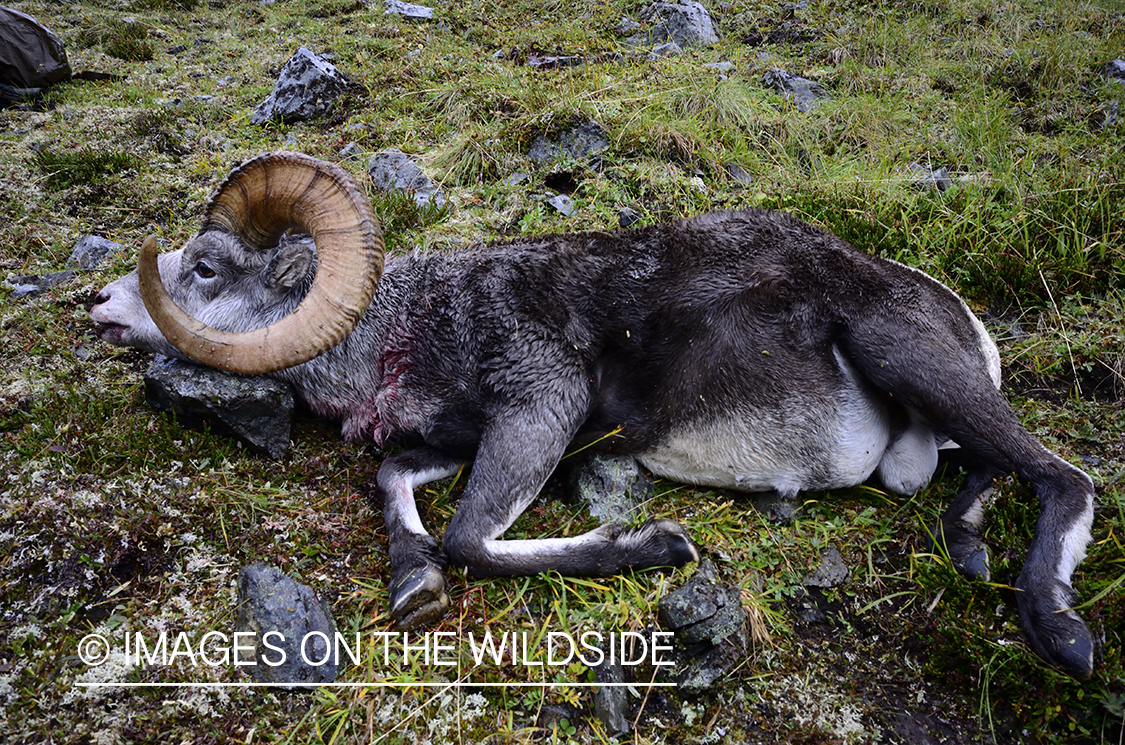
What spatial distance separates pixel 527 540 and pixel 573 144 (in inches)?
216

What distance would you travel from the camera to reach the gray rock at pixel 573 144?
8.06 metres

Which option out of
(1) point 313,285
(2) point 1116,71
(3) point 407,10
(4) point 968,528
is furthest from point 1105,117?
(3) point 407,10

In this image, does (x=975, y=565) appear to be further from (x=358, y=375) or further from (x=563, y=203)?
(x=563, y=203)

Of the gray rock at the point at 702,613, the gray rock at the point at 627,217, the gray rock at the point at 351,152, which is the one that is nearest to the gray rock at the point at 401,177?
the gray rock at the point at 351,152

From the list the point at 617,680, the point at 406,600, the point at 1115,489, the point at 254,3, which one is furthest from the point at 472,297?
the point at 254,3

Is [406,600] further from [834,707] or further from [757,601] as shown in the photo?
[834,707]

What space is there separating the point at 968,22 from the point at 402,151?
10.4 metres

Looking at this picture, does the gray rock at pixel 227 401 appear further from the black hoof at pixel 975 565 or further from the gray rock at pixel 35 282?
the black hoof at pixel 975 565

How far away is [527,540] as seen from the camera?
436cm

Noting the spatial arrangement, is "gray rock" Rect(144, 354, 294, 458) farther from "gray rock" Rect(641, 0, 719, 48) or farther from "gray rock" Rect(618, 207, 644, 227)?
"gray rock" Rect(641, 0, 719, 48)

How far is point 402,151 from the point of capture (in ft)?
28.6

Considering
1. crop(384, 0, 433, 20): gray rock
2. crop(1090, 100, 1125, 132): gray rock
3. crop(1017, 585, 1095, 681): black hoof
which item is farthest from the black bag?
crop(1090, 100, 1125, 132): gray rock

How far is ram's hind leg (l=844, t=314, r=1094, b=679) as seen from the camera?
3.73m

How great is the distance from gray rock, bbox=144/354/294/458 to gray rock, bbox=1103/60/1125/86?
456 inches
